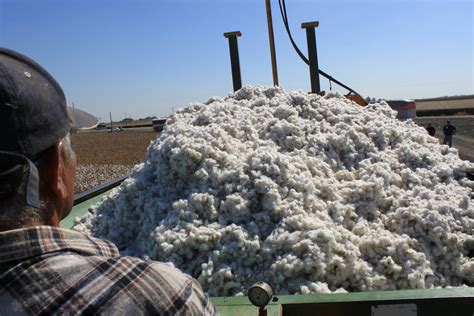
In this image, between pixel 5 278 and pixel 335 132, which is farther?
pixel 335 132

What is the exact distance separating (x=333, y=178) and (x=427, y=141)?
38.6 inches

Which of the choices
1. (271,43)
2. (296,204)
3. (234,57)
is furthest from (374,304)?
(234,57)

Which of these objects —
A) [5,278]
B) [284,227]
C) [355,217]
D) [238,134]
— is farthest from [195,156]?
[5,278]

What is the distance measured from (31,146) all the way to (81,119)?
34 cm

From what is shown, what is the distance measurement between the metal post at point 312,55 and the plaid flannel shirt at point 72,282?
406 cm

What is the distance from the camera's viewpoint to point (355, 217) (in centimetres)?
232

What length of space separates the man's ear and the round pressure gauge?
2.42 ft

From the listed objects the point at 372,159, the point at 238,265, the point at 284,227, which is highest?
the point at 372,159

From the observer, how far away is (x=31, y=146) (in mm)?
883

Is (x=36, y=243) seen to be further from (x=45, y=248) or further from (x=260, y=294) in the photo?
(x=260, y=294)

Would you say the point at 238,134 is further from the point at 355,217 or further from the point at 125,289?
the point at 125,289

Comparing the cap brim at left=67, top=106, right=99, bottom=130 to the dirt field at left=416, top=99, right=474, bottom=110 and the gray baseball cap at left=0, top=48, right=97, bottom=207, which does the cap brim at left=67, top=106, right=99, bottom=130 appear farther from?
the dirt field at left=416, top=99, right=474, bottom=110

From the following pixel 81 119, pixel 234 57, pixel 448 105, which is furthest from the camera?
pixel 448 105

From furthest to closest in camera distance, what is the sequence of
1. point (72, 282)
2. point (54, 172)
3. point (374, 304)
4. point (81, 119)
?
point (374, 304) → point (81, 119) → point (54, 172) → point (72, 282)
